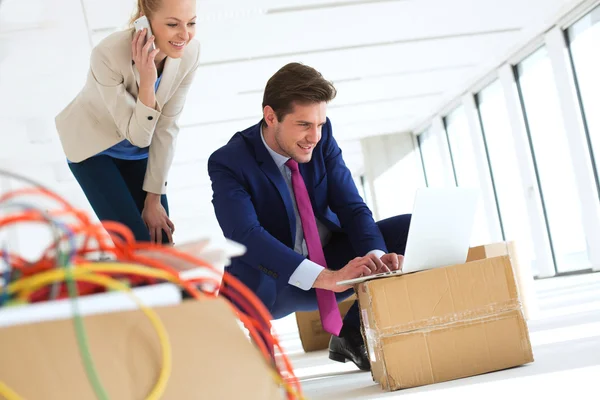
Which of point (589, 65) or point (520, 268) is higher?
point (589, 65)

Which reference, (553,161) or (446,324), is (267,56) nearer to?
(553,161)

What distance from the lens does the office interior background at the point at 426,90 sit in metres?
3.33

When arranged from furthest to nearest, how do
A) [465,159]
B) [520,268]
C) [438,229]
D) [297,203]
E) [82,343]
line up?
1. [465,159]
2. [520,268]
3. [297,203]
4. [438,229]
5. [82,343]

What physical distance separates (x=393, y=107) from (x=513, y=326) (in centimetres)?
703

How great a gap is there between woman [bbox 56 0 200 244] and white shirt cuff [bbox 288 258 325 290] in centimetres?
43

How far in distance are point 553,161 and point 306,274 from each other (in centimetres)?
536

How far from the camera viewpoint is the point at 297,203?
2107mm

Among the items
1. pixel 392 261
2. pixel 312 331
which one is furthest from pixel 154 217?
pixel 312 331

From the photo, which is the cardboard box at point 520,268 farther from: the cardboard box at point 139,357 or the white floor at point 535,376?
the cardboard box at point 139,357

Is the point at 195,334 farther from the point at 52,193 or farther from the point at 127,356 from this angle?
the point at 52,193

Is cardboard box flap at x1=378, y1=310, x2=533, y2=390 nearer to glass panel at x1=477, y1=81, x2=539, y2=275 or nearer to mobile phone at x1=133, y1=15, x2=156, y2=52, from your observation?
mobile phone at x1=133, y1=15, x2=156, y2=52

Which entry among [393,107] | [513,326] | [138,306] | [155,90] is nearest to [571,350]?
[513,326]

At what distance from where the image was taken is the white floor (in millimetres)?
1218

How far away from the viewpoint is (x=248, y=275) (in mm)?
2086
